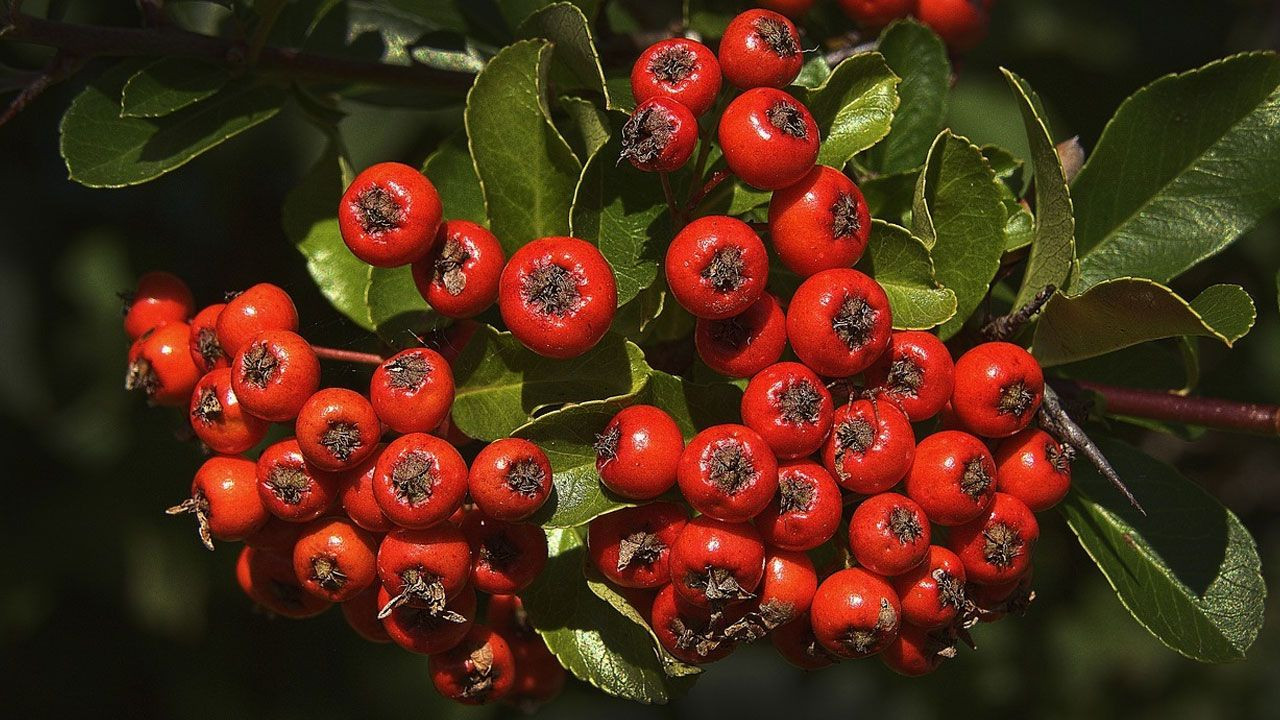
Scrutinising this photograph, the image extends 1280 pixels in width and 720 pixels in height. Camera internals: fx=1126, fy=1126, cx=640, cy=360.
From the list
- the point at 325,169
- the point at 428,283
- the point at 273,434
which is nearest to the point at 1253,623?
the point at 428,283

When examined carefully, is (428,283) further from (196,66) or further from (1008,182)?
(1008,182)

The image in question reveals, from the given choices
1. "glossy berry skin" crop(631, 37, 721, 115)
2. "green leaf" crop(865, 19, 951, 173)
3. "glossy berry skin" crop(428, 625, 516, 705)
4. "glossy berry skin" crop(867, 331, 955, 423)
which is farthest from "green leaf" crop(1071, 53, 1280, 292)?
"glossy berry skin" crop(428, 625, 516, 705)

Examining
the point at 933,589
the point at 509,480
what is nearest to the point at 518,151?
the point at 509,480

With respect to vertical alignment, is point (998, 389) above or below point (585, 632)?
above

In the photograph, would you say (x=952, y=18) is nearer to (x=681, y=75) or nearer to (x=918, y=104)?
(x=918, y=104)

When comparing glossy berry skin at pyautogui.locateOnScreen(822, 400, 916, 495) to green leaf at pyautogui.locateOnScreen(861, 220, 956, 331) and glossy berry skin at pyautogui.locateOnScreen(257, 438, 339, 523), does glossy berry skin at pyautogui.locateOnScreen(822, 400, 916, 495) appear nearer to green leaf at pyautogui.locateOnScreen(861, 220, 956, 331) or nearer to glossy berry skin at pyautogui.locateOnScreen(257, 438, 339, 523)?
green leaf at pyautogui.locateOnScreen(861, 220, 956, 331)

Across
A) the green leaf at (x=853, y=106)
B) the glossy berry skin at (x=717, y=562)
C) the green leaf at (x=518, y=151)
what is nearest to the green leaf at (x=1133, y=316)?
the green leaf at (x=853, y=106)
